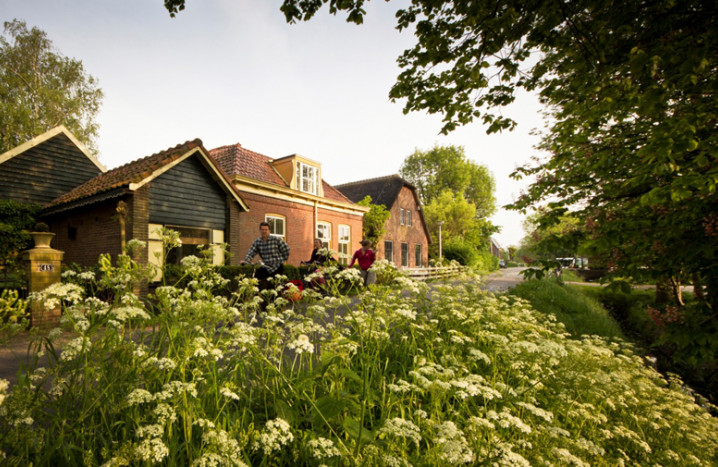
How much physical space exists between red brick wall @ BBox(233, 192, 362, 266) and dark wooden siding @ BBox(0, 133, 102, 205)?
714 cm

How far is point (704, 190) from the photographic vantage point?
8.54ft

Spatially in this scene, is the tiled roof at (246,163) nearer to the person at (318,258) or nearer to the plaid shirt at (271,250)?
the person at (318,258)

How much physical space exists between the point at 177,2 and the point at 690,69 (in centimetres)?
481

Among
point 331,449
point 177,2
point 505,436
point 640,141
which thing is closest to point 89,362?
point 331,449

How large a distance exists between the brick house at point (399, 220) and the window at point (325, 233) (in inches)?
202

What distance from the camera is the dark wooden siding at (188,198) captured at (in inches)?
380

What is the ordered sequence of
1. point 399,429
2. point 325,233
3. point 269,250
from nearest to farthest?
point 399,429 → point 269,250 → point 325,233

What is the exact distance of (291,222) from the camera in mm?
15102

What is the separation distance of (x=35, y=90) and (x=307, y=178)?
55.2 feet

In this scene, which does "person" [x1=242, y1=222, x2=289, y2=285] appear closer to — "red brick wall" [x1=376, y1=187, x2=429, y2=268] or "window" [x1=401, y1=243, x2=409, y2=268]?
"red brick wall" [x1=376, y1=187, x2=429, y2=268]

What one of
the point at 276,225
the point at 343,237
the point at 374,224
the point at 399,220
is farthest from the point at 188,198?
the point at 399,220

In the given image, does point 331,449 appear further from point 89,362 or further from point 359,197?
point 359,197

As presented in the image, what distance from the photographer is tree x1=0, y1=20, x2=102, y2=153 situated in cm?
1728

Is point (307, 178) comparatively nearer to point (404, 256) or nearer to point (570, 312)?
point (404, 256)
